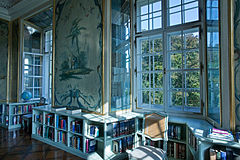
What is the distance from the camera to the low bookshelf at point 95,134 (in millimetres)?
3178

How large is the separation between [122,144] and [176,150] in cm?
105

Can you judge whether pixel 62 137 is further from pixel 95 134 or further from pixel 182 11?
pixel 182 11

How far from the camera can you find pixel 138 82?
13.2ft

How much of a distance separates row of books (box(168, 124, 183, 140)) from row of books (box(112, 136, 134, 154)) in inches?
34.2

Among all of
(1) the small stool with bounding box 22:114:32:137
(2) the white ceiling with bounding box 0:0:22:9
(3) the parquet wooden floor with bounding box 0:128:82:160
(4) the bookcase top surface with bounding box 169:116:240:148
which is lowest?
(3) the parquet wooden floor with bounding box 0:128:82:160

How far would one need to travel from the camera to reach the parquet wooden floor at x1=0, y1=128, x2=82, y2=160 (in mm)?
3371

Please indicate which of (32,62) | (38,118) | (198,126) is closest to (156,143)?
(198,126)

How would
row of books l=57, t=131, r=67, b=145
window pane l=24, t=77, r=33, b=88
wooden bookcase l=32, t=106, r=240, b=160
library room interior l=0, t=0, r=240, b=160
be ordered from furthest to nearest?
window pane l=24, t=77, r=33, b=88
row of books l=57, t=131, r=67, b=145
wooden bookcase l=32, t=106, r=240, b=160
library room interior l=0, t=0, r=240, b=160

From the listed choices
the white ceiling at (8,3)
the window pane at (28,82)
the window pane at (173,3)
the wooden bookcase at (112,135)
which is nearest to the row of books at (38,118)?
the wooden bookcase at (112,135)

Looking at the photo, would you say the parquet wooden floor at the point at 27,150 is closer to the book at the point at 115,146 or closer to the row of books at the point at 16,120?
the book at the point at 115,146

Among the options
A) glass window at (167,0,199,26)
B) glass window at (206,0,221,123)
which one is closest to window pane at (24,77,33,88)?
glass window at (167,0,199,26)

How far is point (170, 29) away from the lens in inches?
142

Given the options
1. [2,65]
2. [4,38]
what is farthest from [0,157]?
[4,38]

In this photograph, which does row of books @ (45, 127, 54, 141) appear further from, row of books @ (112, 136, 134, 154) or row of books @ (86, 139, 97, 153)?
row of books @ (112, 136, 134, 154)
